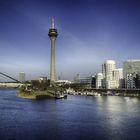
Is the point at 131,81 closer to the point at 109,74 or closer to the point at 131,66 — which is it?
the point at 109,74

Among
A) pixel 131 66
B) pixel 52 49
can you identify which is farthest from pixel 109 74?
pixel 52 49

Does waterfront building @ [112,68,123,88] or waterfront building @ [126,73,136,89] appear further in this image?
waterfront building @ [112,68,123,88]

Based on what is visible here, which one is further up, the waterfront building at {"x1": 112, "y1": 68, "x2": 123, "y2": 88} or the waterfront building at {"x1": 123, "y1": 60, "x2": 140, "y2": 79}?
the waterfront building at {"x1": 123, "y1": 60, "x2": 140, "y2": 79}

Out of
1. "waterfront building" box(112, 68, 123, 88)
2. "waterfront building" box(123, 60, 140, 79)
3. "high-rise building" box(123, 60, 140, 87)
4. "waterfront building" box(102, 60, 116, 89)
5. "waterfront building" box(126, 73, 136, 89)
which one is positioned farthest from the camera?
"waterfront building" box(123, 60, 140, 79)

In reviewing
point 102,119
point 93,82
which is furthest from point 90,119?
point 93,82

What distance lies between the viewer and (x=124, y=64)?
16188 centimetres

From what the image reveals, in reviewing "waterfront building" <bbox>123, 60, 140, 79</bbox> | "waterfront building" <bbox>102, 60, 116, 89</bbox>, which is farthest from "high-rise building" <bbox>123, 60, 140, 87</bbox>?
"waterfront building" <bbox>102, 60, 116, 89</bbox>

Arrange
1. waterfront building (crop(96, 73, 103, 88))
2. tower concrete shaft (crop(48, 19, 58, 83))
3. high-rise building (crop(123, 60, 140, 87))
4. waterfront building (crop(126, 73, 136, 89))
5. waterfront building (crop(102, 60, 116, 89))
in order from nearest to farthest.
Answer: waterfront building (crop(126, 73, 136, 89)) < tower concrete shaft (crop(48, 19, 58, 83)) < waterfront building (crop(102, 60, 116, 89)) < high-rise building (crop(123, 60, 140, 87)) < waterfront building (crop(96, 73, 103, 88))

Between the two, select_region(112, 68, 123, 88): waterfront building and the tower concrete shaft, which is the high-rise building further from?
the tower concrete shaft

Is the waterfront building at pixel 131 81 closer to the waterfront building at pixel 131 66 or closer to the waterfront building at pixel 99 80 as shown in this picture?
the waterfront building at pixel 131 66

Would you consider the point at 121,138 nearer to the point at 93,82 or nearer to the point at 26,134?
the point at 26,134

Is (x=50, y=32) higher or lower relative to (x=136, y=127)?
higher

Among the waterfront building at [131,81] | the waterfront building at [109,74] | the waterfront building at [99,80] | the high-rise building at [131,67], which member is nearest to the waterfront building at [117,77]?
the waterfront building at [109,74]

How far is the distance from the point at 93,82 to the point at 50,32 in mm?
60195
